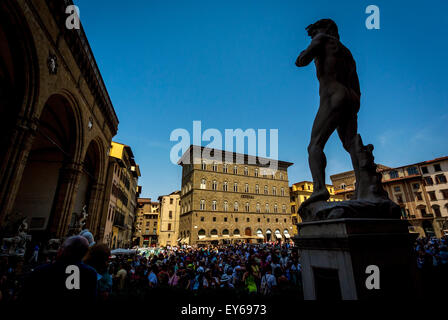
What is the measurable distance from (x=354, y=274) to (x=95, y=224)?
70.7 ft

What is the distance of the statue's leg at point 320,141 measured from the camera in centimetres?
292

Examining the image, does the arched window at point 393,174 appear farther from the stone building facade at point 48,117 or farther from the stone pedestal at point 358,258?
the stone pedestal at point 358,258

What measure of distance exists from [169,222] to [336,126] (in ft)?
180

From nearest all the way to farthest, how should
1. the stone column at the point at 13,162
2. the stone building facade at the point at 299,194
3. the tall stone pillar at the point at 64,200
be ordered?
the stone column at the point at 13,162 < the tall stone pillar at the point at 64,200 < the stone building facade at the point at 299,194

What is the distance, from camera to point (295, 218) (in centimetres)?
5278

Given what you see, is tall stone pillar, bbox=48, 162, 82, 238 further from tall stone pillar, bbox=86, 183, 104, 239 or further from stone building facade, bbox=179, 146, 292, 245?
stone building facade, bbox=179, 146, 292, 245

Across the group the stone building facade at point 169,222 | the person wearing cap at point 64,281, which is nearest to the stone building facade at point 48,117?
the person wearing cap at point 64,281

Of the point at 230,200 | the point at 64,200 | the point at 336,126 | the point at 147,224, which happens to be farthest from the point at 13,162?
the point at 147,224

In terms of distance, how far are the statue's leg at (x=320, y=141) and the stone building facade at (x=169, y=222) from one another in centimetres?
5236

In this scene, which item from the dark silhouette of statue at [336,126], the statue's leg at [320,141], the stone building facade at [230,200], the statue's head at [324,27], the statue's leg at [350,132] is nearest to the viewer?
the dark silhouette of statue at [336,126]

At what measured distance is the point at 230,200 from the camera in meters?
42.7
